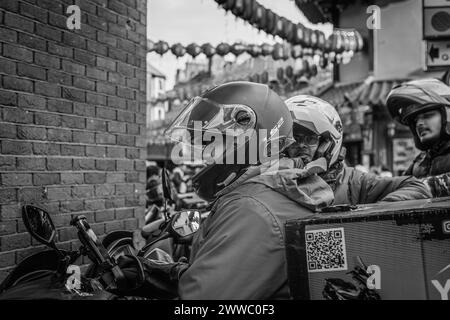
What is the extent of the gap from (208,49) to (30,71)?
6.79 metres

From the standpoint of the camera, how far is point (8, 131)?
2.89 meters

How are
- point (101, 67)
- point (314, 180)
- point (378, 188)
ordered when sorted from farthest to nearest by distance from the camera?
point (101, 67), point (378, 188), point (314, 180)

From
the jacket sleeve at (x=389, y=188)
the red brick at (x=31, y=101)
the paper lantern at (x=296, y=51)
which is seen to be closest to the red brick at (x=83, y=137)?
the red brick at (x=31, y=101)

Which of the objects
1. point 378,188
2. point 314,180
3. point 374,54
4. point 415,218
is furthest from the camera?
point 374,54

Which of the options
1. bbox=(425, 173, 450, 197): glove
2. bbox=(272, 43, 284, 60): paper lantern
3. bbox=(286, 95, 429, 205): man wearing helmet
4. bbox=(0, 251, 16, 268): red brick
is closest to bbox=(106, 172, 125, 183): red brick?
bbox=(0, 251, 16, 268): red brick

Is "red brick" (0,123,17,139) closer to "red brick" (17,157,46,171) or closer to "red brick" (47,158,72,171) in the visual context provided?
"red brick" (17,157,46,171)

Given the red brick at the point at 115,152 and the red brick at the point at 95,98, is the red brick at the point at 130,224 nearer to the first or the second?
the red brick at the point at 115,152

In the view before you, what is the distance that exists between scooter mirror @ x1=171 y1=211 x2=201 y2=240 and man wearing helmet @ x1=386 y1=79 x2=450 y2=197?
2147mm

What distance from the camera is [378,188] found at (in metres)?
3.14

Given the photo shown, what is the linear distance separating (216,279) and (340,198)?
198 centimetres

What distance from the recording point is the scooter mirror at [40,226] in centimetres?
214

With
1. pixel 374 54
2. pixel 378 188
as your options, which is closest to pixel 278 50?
pixel 374 54

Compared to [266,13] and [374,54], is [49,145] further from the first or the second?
[374,54]

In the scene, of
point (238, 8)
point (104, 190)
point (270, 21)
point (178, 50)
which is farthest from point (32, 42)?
point (178, 50)
